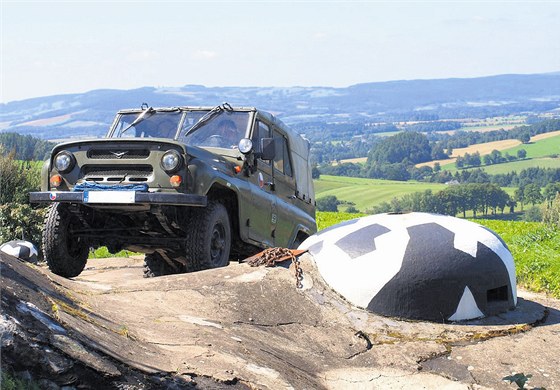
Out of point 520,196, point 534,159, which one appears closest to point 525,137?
point 534,159

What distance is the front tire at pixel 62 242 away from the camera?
10.1m

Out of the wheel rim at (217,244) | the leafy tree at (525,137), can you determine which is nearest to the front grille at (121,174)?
the wheel rim at (217,244)

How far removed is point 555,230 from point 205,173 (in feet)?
34.0

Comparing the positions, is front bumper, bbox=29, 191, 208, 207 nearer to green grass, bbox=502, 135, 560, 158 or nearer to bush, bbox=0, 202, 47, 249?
bush, bbox=0, 202, 47, 249

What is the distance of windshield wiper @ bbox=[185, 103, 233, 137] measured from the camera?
11.5m

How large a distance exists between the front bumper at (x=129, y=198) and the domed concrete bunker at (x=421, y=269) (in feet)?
4.65

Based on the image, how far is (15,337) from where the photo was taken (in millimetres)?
5422

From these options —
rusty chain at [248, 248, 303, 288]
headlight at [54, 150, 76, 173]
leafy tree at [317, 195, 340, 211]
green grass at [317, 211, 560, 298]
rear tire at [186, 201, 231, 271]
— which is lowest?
leafy tree at [317, 195, 340, 211]

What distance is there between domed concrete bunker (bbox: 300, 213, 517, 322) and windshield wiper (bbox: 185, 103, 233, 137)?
2.35 m

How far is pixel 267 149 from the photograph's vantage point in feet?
36.4

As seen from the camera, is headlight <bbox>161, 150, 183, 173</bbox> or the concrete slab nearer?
the concrete slab

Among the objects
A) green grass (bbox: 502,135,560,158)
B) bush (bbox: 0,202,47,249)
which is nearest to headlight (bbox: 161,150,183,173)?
bush (bbox: 0,202,47,249)

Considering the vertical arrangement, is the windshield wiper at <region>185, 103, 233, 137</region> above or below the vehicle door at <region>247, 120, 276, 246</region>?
above

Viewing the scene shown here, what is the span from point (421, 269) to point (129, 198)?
291 cm
